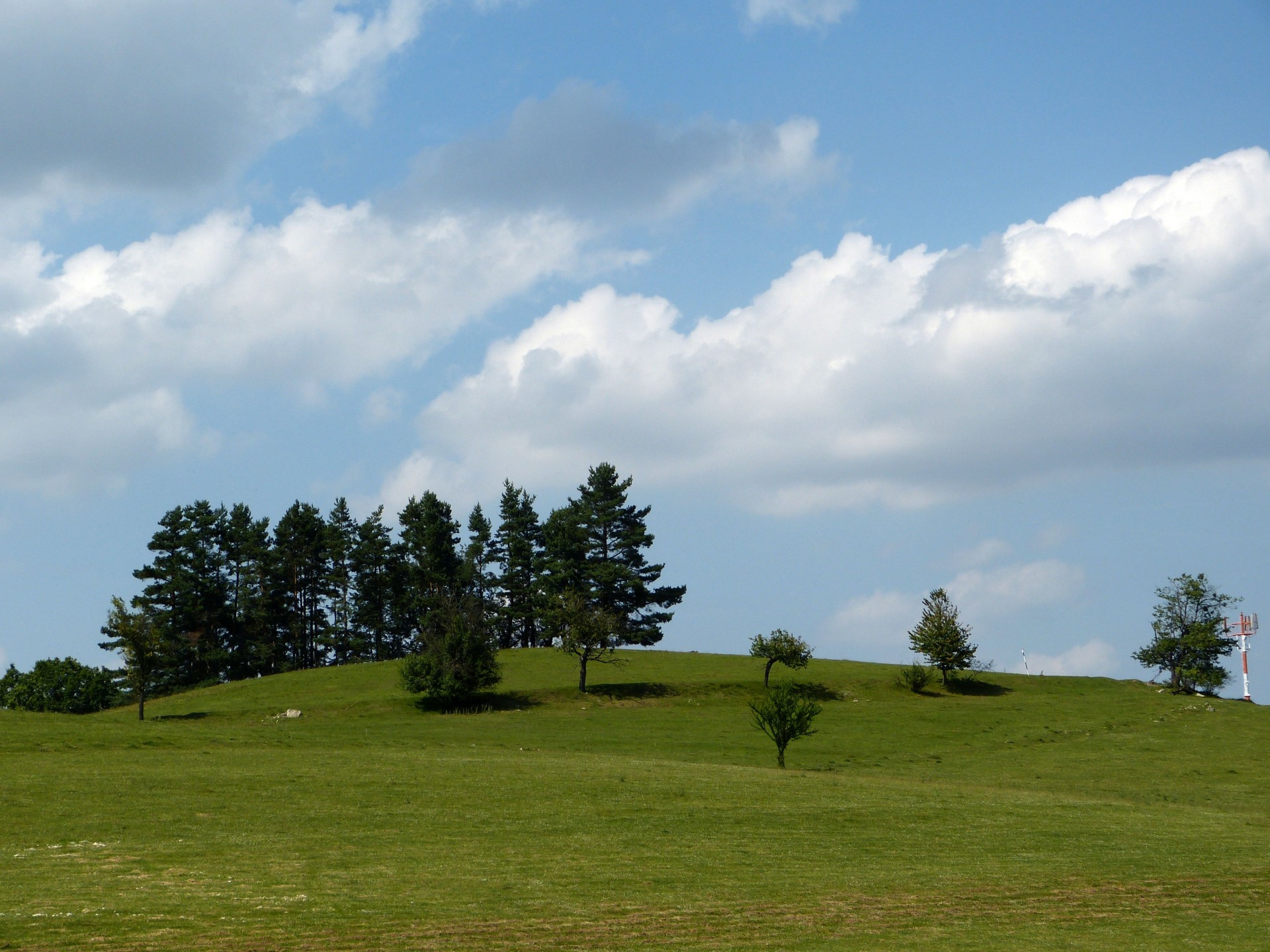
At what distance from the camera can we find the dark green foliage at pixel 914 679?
90625 mm

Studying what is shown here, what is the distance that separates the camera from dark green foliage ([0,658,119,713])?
101m

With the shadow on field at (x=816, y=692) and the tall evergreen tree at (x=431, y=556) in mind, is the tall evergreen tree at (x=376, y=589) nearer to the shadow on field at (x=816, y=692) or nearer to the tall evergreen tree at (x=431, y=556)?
the tall evergreen tree at (x=431, y=556)

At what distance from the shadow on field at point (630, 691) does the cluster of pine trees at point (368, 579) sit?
18.4 m

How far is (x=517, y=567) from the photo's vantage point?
134 metres

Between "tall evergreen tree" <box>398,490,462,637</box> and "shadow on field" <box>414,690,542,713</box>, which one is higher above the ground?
"tall evergreen tree" <box>398,490,462,637</box>

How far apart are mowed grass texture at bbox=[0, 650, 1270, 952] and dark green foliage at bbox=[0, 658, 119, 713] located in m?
38.5

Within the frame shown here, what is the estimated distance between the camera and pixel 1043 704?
84.9 metres

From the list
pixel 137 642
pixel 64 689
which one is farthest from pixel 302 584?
pixel 137 642

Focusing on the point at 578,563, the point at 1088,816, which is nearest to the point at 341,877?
the point at 1088,816

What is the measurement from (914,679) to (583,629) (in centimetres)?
2782

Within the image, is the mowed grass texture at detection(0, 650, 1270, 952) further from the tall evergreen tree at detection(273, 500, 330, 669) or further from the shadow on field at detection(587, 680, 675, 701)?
the tall evergreen tree at detection(273, 500, 330, 669)

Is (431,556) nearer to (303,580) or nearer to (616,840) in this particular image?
(303,580)

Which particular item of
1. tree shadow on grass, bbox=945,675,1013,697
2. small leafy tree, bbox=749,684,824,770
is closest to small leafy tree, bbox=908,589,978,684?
tree shadow on grass, bbox=945,675,1013,697

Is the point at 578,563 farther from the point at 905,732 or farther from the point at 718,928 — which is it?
the point at 718,928
